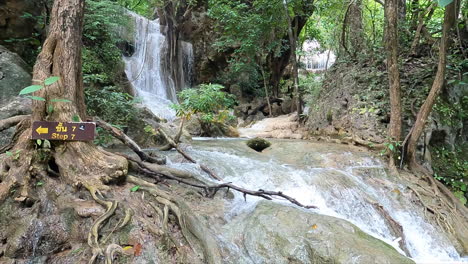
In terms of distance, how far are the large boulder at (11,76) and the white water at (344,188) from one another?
311cm

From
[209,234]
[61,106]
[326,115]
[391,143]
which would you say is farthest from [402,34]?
[61,106]

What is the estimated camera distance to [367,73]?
316 inches

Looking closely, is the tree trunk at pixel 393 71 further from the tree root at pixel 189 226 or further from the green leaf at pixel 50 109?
the green leaf at pixel 50 109

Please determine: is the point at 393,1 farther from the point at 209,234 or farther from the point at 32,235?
the point at 32,235

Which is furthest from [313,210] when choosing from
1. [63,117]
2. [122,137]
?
[63,117]

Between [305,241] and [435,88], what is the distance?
421 centimetres

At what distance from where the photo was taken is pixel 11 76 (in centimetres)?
455

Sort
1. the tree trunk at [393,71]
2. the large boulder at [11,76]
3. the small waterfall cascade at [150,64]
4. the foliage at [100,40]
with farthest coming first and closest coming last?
1. the small waterfall cascade at [150,64]
2. the foliage at [100,40]
3. the tree trunk at [393,71]
4. the large boulder at [11,76]

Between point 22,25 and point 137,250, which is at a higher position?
point 22,25

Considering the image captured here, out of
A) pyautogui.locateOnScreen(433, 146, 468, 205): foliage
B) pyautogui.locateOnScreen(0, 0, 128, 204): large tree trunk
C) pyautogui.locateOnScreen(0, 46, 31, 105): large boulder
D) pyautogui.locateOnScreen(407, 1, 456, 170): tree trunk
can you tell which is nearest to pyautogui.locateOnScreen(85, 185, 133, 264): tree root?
pyautogui.locateOnScreen(0, 0, 128, 204): large tree trunk

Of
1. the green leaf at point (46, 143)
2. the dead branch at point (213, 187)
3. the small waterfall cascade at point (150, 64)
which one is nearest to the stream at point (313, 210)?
the dead branch at point (213, 187)

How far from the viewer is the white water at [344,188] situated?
3.73 metres

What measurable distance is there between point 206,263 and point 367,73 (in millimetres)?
7824

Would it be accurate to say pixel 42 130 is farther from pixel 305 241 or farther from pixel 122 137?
pixel 305 241
